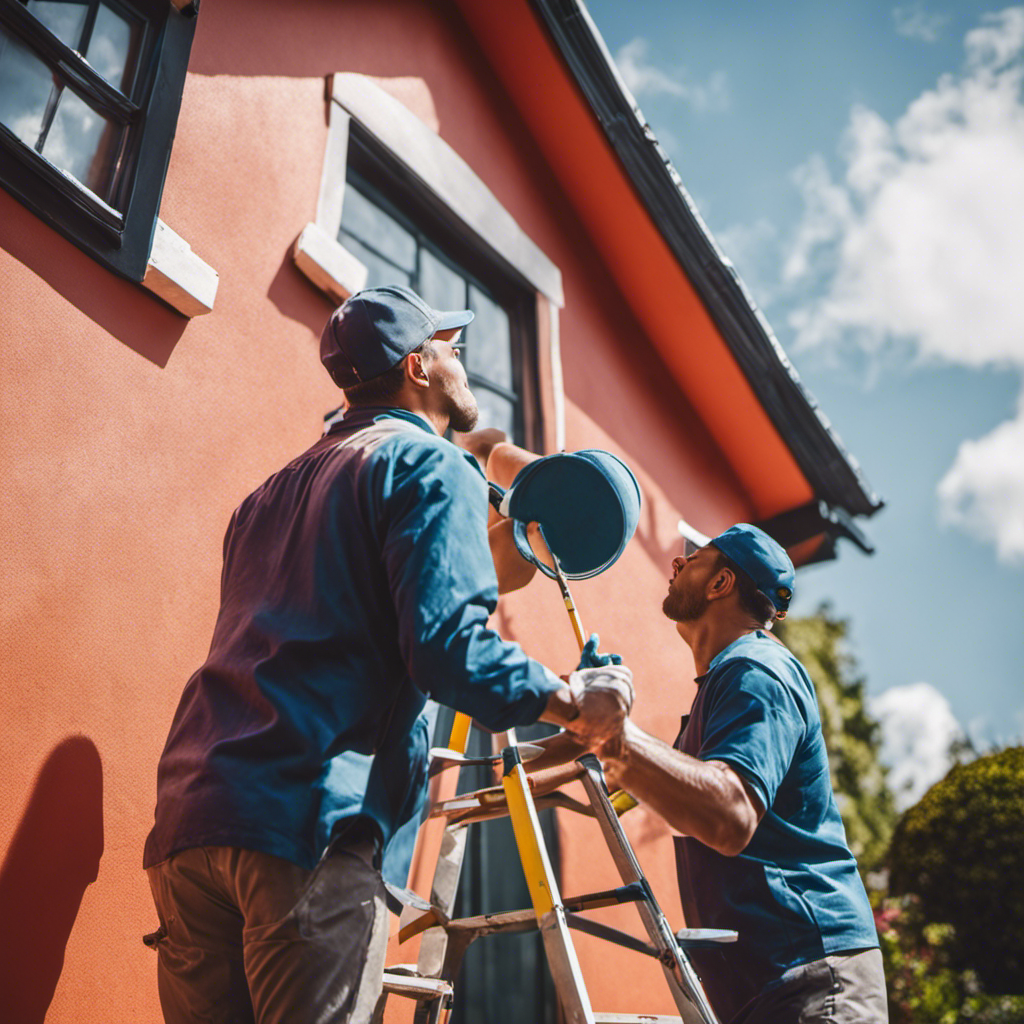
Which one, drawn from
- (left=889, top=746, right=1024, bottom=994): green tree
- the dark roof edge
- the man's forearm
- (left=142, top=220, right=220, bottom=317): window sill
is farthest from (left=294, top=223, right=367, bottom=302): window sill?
(left=889, top=746, right=1024, bottom=994): green tree

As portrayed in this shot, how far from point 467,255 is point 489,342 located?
531mm

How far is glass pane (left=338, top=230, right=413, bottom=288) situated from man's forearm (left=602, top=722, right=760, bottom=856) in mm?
2777

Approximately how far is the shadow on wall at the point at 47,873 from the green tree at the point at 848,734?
47.3 ft

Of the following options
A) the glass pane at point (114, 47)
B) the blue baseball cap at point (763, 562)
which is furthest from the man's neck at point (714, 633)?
the glass pane at point (114, 47)

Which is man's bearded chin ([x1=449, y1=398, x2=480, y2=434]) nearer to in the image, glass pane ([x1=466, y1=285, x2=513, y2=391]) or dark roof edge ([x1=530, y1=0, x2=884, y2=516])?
glass pane ([x1=466, y1=285, x2=513, y2=391])

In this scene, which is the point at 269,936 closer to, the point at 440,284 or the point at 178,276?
the point at 178,276

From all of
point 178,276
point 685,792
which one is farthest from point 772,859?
point 178,276

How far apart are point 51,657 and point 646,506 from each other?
12.7 ft

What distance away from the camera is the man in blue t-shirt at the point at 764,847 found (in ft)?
6.68

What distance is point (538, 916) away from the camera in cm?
178

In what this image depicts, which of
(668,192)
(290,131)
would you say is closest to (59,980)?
(290,131)

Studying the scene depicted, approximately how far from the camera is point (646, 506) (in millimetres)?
5535

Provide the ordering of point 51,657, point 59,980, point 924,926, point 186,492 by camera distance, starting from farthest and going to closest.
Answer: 1. point 924,926
2. point 186,492
3. point 51,657
4. point 59,980

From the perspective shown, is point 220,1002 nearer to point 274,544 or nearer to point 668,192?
point 274,544
